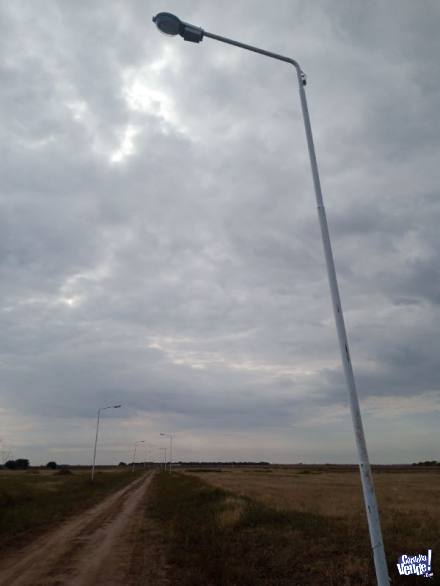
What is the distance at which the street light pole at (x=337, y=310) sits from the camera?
22.0 feet

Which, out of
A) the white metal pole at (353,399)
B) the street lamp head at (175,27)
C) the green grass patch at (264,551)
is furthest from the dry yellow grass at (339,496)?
the street lamp head at (175,27)

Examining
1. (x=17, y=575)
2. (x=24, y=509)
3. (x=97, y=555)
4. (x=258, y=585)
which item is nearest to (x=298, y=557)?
(x=258, y=585)

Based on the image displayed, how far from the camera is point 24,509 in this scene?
30031 mm

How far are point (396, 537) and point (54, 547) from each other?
1211 centimetres

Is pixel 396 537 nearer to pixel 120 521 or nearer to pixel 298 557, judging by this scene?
pixel 298 557

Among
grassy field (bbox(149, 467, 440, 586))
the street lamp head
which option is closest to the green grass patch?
grassy field (bbox(149, 467, 440, 586))

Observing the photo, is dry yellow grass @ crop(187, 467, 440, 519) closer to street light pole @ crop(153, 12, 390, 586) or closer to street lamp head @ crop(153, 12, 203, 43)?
street light pole @ crop(153, 12, 390, 586)

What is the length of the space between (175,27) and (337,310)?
578 cm

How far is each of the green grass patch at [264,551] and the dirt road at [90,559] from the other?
32.4 inches

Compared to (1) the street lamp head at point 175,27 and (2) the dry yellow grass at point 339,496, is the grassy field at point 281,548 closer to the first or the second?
(2) the dry yellow grass at point 339,496

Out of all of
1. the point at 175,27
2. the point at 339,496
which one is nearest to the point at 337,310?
the point at 175,27

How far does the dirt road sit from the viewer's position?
1238cm

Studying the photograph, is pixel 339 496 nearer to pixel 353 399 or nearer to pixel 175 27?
pixel 353 399

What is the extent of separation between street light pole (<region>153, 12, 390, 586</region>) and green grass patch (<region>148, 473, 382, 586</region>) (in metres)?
5.60
